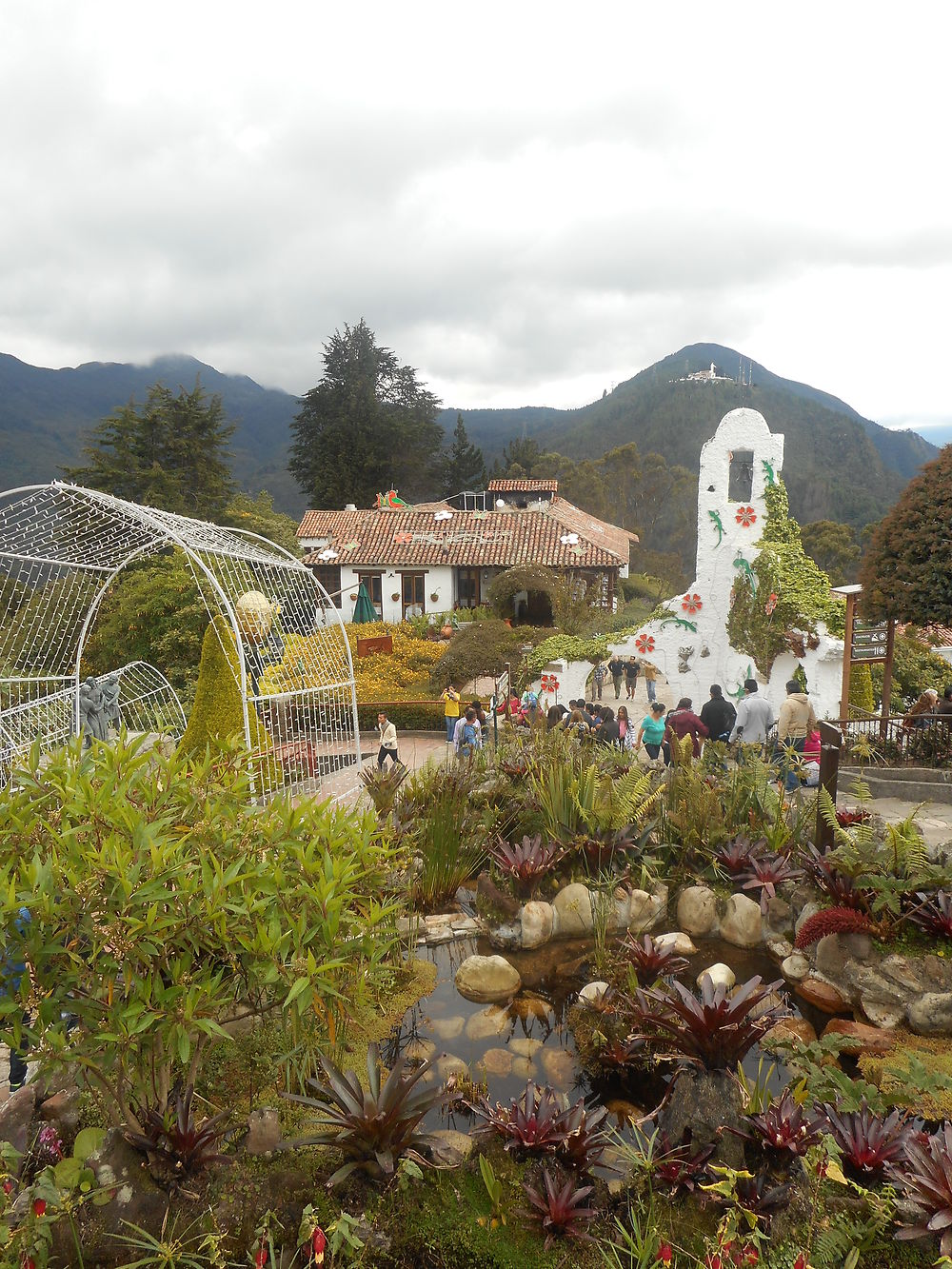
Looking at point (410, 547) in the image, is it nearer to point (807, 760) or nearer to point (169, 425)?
point (169, 425)

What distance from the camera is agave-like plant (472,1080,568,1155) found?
323 cm

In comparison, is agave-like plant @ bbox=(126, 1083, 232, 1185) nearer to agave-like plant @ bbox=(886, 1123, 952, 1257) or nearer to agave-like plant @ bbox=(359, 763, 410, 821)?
agave-like plant @ bbox=(886, 1123, 952, 1257)

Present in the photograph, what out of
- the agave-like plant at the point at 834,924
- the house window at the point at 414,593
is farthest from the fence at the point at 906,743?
the house window at the point at 414,593

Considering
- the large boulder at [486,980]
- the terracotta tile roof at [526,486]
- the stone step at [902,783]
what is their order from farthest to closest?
1. the terracotta tile roof at [526,486]
2. the stone step at [902,783]
3. the large boulder at [486,980]

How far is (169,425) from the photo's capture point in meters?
28.1

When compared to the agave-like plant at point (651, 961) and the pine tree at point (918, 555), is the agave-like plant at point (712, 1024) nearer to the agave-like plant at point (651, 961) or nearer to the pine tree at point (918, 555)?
the agave-like plant at point (651, 961)

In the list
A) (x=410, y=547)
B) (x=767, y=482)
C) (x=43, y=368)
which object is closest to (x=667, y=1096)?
(x=767, y=482)

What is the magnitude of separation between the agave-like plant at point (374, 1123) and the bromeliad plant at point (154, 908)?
0.30m

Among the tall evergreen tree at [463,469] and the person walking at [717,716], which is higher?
the tall evergreen tree at [463,469]

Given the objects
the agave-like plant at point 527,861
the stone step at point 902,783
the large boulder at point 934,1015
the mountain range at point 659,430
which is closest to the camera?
the large boulder at point 934,1015

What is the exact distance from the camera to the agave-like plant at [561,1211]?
2953 millimetres

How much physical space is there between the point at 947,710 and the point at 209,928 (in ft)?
28.9

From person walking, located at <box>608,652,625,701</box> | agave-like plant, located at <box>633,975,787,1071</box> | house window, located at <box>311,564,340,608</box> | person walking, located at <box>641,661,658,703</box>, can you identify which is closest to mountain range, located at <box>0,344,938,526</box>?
house window, located at <box>311,564,340,608</box>

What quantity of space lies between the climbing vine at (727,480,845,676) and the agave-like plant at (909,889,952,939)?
694cm
